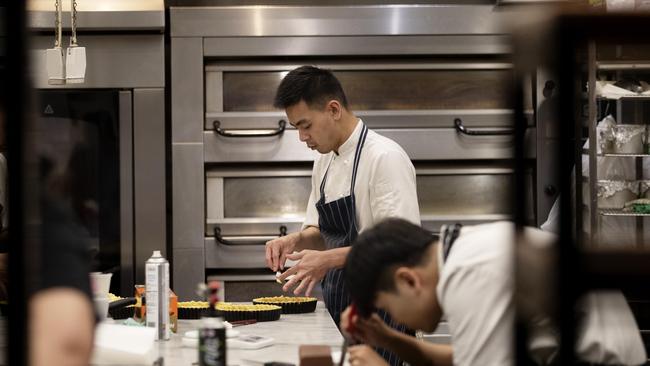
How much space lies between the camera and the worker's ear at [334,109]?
11.3 feet

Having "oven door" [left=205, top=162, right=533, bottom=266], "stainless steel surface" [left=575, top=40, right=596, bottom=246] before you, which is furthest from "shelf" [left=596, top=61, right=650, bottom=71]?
"oven door" [left=205, top=162, right=533, bottom=266]

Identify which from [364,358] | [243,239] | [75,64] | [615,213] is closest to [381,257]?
[364,358]

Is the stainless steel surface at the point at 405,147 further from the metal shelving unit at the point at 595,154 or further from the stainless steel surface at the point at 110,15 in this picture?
the stainless steel surface at the point at 110,15

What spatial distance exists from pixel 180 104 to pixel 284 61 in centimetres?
57

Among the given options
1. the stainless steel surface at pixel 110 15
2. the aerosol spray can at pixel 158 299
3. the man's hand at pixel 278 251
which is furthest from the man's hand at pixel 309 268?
the stainless steel surface at pixel 110 15

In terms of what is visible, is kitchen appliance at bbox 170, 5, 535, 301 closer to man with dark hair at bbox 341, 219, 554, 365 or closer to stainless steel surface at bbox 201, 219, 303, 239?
stainless steel surface at bbox 201, 219, 303, 239

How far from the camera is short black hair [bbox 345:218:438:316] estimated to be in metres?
2.00

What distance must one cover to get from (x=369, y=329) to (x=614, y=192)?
8.77 feet

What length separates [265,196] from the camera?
439 centimetres

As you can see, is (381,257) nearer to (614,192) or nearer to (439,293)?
(439,293)

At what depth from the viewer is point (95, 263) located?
4.22m

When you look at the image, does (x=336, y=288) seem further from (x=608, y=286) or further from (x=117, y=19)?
(x=608, y=286)

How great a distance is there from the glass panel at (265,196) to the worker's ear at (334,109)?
38.4 inches

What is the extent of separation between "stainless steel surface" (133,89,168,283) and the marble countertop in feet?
3.54
